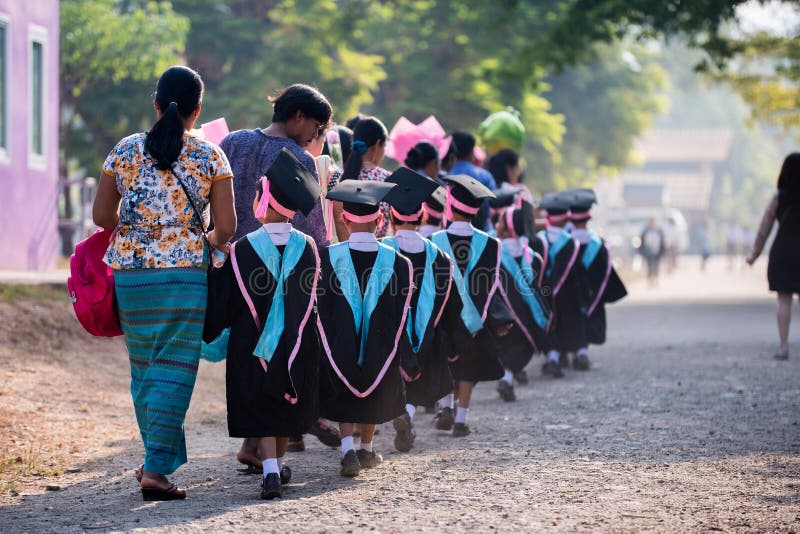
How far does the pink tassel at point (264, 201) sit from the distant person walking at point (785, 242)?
23.9 feet

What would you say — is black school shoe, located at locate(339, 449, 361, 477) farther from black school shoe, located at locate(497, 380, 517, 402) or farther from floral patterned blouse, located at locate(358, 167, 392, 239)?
black school shoe, located at locate(497, 380, 517, 402)

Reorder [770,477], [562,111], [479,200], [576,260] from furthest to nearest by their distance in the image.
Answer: [562,111], [576,260], [479,200], [770,477]

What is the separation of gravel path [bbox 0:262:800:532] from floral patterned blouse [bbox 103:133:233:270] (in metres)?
1.20

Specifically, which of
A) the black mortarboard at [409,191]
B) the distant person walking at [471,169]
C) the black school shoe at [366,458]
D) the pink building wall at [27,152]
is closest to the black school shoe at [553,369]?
the distant person walking at [471,169]

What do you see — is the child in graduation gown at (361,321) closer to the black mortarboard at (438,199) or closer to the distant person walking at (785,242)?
the black mortarboard at (438,199)

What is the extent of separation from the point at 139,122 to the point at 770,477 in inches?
952

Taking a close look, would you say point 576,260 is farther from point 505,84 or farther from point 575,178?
point 575,178


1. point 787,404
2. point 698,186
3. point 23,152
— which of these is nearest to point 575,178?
point 23,152

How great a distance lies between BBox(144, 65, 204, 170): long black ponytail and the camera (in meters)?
6.17

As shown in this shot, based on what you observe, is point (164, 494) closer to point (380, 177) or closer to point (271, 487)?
point (271, 487)

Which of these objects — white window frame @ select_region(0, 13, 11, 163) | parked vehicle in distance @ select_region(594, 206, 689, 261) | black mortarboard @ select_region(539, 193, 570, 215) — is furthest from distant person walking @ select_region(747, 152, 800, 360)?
parked vehicle in distance @ select_region(594, 206, 689, 261)

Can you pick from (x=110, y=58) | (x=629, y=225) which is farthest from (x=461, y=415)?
(x=629, y=225)

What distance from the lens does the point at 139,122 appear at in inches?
1149

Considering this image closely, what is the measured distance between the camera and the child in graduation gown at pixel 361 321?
703 centimetres
